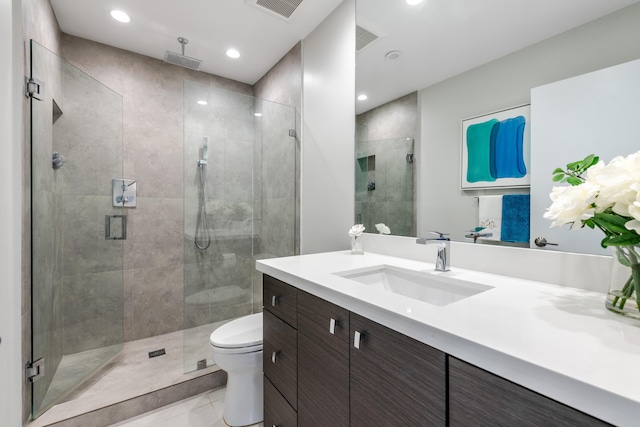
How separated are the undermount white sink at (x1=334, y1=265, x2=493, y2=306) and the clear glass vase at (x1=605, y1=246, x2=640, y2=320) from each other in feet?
0.97

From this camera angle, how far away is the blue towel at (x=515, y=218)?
3.36 feet

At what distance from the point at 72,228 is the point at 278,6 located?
210 centimetres

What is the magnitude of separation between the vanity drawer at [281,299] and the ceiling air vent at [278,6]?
1.75 meters

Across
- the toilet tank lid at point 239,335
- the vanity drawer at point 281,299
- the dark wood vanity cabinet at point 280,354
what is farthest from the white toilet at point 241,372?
the vanity drawer at point 281,299

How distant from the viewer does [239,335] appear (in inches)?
64.2

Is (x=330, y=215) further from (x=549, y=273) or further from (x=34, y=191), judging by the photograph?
(x=34, y=191)

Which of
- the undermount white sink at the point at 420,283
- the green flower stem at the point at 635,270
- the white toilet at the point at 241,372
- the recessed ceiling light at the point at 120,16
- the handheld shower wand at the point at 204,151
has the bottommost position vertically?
the white toilet at the point at 241,372

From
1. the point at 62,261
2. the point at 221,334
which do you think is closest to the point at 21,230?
the point at 62,261

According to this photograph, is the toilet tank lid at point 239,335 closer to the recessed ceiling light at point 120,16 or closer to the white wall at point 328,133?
the white wall at point 328,133

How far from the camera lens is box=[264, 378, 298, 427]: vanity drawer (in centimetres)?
113

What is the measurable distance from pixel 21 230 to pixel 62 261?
0.68m

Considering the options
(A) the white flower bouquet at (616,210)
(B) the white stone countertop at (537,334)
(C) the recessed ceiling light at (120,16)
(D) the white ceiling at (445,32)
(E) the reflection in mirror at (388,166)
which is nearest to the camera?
(B) the white stone countertop at (537,334)

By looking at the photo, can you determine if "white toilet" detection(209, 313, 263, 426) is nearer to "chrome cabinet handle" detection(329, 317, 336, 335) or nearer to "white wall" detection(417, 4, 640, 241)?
"chrome cabinet handle" detection(329, 317, 336, 335)

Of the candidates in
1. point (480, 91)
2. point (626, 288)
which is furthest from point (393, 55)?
point (626, 288)
